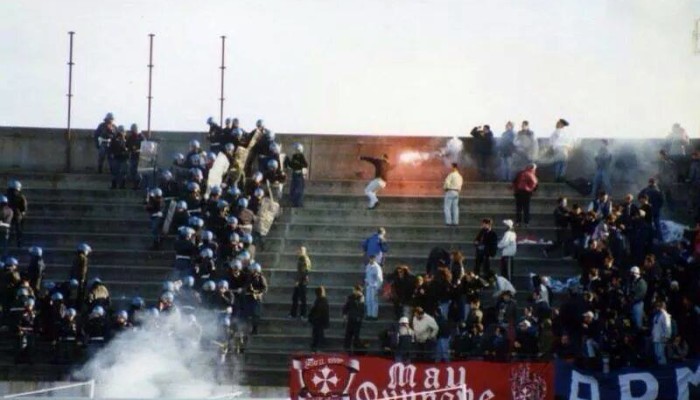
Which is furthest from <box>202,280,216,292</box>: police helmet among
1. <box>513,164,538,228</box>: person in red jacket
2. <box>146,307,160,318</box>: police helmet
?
<box>513,164,538,228</box>: person in red jacket

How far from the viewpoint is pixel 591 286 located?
35.6 metres

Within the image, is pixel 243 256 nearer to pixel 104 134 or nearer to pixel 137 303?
pixel 137 303

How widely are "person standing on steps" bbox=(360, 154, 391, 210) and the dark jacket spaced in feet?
21.5

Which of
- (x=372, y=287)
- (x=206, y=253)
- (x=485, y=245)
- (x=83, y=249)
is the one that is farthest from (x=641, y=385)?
(x=83, y=249)

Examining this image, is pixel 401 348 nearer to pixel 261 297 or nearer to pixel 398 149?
pixel 261 297

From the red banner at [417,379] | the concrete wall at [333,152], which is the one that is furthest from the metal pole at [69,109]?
the red banner at [417,379]

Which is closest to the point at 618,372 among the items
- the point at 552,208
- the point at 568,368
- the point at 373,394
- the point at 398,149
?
the point at 568,368

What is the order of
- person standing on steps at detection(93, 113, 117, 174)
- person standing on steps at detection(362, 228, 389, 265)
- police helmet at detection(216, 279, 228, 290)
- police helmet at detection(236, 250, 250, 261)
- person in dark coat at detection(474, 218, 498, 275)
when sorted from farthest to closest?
person standing on steps at detection(93, 113, 117, 174)
person standing on steps at detection(362, 228, 389, 265)
person in dark coat at detection(474, 218, 498, 275)
police helmet at detection(236, 250, 250, 261)
police helmet at detection(216, 279, 228, 290)

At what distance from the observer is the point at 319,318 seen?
3672 cm

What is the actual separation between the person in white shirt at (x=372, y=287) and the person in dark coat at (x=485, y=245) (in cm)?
197

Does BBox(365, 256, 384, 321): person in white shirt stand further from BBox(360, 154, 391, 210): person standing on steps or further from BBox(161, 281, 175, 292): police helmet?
BBox(360, 154, 391, 210): person standing on steps

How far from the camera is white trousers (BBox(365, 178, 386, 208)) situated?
141ft

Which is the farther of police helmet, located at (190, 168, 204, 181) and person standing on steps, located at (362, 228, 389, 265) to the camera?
police helmet, located at (190, 168, 204, 181)

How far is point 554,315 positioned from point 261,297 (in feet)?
21.1
